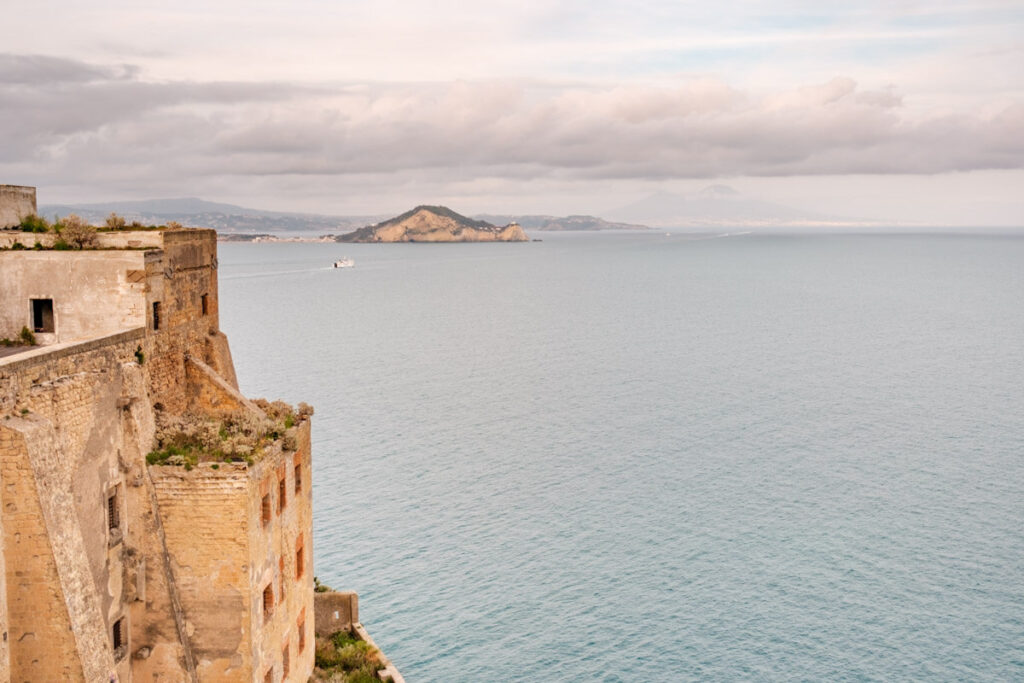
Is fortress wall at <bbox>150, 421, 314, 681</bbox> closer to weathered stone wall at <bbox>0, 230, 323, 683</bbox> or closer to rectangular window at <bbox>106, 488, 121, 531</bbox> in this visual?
weathered stone wall at <bbox>0, 230, 323, 683</bbox>

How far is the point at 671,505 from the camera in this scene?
176 feet

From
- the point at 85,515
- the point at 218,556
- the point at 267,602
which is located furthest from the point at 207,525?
the point at 267,602

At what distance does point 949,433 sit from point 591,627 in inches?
1663

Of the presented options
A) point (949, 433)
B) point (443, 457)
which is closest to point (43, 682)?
point (443, 457)

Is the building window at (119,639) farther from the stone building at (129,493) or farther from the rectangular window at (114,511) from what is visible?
the rectangular window at (114,511)

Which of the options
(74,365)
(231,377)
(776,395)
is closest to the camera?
(74,365)

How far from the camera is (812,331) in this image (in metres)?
126

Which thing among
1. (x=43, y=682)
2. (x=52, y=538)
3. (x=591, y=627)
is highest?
(x=52, y=538)

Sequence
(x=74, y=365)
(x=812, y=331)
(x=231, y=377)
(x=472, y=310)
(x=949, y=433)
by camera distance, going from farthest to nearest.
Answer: (x=472, y=310)
(x=812, y=331)
(x=949, y=433)
(x=231, y=377)
(x=74, y=365)

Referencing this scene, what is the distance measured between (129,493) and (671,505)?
125 feet

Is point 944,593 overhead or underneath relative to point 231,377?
underneath

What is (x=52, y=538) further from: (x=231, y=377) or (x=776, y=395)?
(x=776, y=395)

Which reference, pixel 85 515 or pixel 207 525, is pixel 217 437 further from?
pixel 85 515

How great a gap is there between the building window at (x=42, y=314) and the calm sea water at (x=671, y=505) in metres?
20.6
